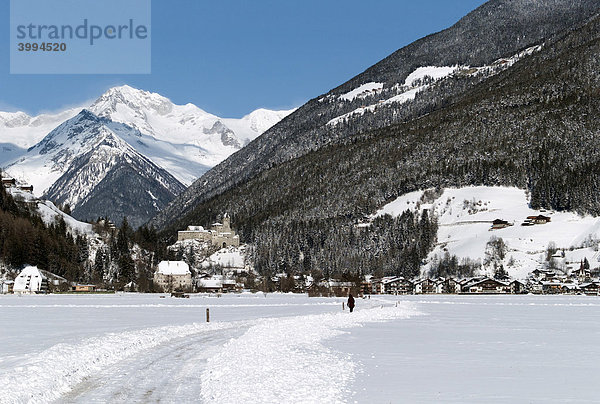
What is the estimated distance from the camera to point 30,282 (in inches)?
6688

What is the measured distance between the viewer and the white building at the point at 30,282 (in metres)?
167

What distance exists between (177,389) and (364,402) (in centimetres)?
651

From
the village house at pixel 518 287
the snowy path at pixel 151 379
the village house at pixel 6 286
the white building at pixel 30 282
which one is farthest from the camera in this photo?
the village house at pixel 518 287

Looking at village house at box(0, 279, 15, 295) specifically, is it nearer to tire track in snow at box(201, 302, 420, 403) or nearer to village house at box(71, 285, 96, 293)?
village house at box(71, 285, 96, 293)

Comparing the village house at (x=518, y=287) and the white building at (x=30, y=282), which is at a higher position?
the white building at (x=30, y=282)

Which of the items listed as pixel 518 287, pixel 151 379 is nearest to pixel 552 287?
pixel 518 287

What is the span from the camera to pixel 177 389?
2238 cm

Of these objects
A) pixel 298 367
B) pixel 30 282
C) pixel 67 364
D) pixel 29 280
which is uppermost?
pixel 29 280

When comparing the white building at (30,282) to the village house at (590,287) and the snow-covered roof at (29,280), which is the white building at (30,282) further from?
the village house at (590,287)

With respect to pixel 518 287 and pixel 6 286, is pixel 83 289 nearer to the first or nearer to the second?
pixel 6 286

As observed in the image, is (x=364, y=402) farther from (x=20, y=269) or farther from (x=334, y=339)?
(x=20, y=269)

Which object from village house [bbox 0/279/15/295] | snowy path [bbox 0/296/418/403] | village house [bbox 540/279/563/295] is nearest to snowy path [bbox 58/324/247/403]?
snowy path [bbox 0/296/418/403]

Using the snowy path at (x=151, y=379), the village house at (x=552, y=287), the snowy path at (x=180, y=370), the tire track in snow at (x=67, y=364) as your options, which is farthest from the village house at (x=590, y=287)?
the snowy path at (x=151, y=379)

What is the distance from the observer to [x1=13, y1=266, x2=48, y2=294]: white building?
167038mm
